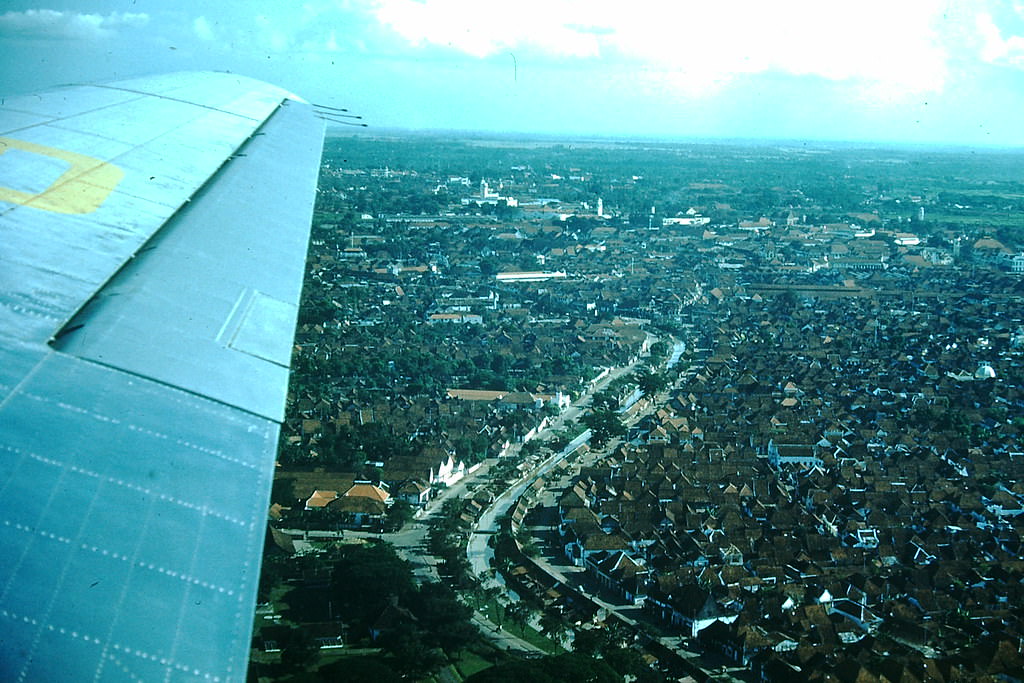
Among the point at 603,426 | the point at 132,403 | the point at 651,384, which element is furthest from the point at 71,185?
the point at 651,384

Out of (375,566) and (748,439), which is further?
(748,439)

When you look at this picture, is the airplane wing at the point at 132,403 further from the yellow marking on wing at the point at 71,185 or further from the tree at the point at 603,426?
the tree at the point at 603,426

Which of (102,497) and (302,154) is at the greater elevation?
(302,154)

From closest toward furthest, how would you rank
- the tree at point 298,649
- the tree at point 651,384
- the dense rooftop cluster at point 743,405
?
the tree at point 298,649 → the dense rooftop cluster at point 743,405 → the tree at point 651,384

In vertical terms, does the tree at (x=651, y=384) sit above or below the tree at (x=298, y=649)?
below

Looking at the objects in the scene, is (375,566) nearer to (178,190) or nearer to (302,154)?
(302,154)

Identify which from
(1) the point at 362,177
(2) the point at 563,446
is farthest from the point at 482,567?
(1) the point at 362,177

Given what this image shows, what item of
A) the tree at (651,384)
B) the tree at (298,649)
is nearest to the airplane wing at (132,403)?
the tree at (298,649)
